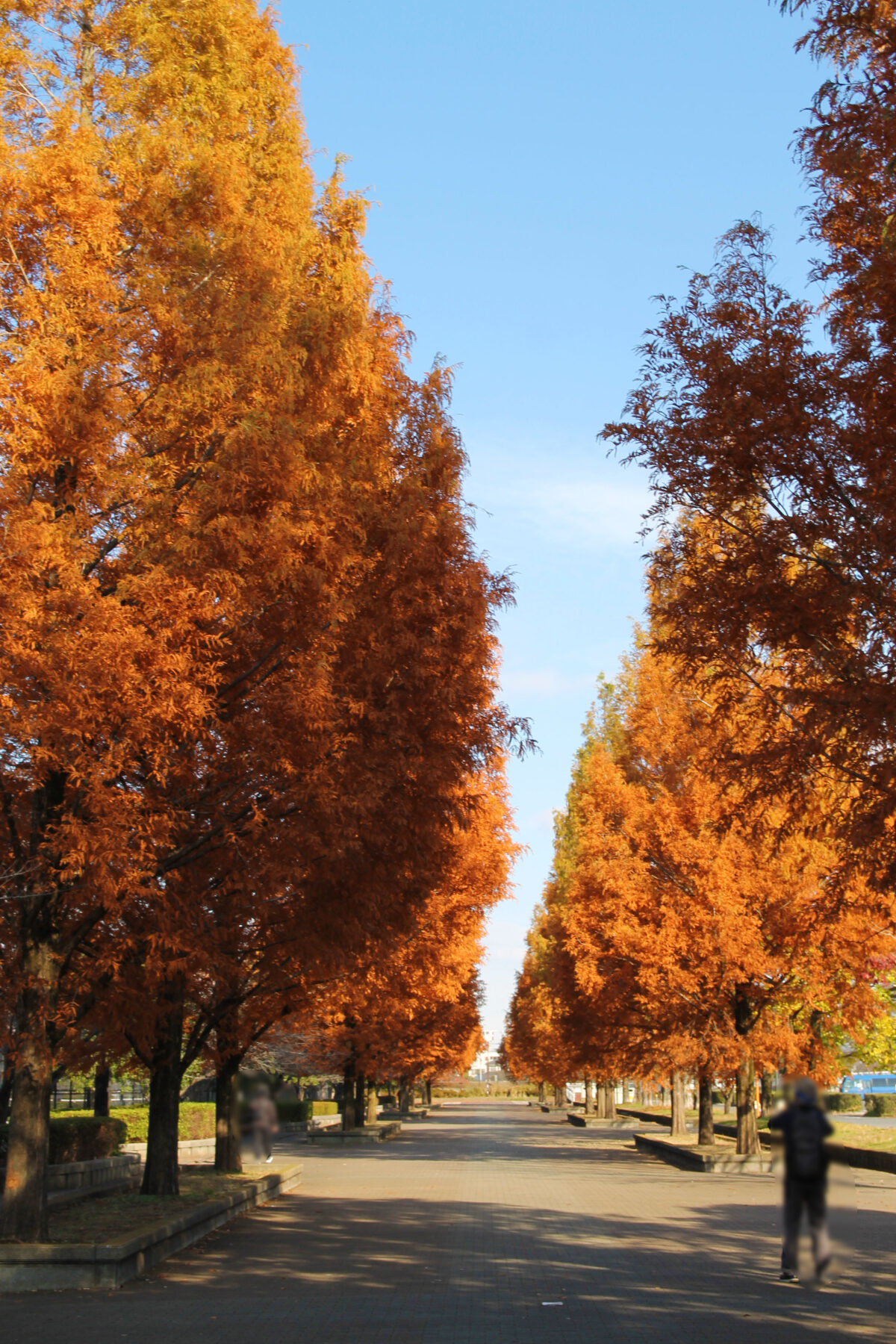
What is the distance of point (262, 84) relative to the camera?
47.2ft

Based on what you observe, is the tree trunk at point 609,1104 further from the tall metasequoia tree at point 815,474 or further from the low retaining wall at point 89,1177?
the tall metasequoia tree at point 815,474

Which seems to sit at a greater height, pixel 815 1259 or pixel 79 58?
pixel 79 58

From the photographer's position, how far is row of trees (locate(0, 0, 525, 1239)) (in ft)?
33.3

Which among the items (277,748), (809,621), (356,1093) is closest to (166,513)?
(277,748)

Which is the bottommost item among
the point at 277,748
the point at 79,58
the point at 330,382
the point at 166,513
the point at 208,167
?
the point at 277,748

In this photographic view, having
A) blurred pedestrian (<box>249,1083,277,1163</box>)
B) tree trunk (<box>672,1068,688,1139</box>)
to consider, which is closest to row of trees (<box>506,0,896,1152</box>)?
blurred pedestrian (<box>249,1083,277,1163</box>)

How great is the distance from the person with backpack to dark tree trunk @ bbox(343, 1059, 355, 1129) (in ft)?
142

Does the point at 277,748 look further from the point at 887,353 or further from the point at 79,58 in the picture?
the point at 79,58

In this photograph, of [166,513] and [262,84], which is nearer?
[166,513]

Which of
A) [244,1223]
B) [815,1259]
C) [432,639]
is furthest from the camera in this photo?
[244,1223]

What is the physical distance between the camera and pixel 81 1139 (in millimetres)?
20125

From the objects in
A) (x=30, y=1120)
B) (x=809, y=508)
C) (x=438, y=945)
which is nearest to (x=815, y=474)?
(x=809, y=508)

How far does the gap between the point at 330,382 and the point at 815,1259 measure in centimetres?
1142

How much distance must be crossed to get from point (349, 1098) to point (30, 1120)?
34.3m
